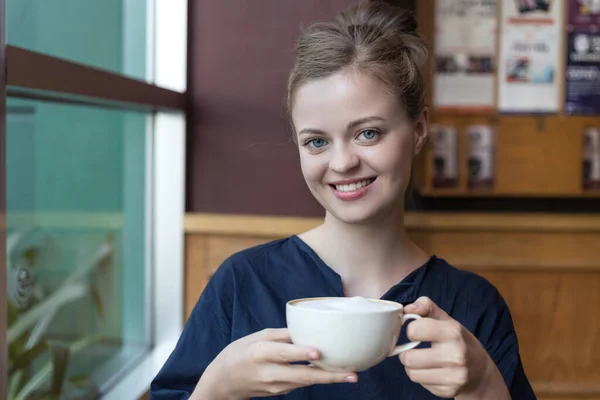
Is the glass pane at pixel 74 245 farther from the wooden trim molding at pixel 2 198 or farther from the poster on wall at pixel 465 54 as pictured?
the poster on wall at pixel 465 54

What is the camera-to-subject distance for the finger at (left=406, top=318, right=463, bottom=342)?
857mm

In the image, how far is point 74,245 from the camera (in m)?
1.68

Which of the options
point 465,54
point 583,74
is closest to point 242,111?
point 465,54

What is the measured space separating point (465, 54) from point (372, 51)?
1880mm

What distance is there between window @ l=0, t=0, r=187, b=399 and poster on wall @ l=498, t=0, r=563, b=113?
132cm

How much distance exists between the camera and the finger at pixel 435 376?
861mm

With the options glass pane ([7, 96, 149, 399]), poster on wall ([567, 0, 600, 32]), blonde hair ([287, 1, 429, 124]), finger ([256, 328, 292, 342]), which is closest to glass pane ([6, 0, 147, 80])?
glass pane ([7, 96, 149, 399])

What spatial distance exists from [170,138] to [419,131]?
1.18m

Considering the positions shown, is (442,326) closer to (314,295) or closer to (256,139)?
(314,295)

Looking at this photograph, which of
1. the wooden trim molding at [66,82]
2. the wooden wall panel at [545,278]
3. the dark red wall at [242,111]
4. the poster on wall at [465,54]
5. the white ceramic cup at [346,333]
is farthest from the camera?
the poster on wall at [465,54]

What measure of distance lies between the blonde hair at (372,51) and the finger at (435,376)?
1.44ft

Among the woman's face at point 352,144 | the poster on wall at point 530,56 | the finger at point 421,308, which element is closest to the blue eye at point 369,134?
the woman's face at point 352,144

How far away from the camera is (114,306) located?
2.02m

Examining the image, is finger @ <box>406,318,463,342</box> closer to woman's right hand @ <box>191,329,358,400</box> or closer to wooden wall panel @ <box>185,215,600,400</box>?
woman's right hand @ <box>191,329,358,400</box>
